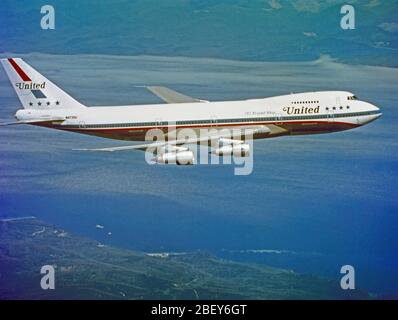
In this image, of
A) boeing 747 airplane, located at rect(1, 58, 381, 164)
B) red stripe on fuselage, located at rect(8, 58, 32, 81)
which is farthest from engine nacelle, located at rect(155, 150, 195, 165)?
red stripe on fuselage, located at rect(8, 58, 32, 81)

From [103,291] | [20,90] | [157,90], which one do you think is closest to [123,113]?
[157,90]

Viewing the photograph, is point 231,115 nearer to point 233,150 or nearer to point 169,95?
point 233,150

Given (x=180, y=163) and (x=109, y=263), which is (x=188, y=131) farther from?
(x=109, y=263)

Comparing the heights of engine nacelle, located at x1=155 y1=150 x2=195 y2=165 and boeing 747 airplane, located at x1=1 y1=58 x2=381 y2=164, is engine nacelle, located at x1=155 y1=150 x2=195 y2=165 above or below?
below

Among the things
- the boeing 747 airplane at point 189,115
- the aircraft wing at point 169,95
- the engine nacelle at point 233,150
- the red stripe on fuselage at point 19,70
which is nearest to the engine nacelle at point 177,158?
the boeing 747 airplane at point 189,115

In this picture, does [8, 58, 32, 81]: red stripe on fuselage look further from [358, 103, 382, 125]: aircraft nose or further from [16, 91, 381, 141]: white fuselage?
[358, 103, 382, 125]: aircraft nose

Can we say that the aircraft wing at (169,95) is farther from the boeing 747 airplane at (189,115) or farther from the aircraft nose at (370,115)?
the aircraft nose at (370,115)
